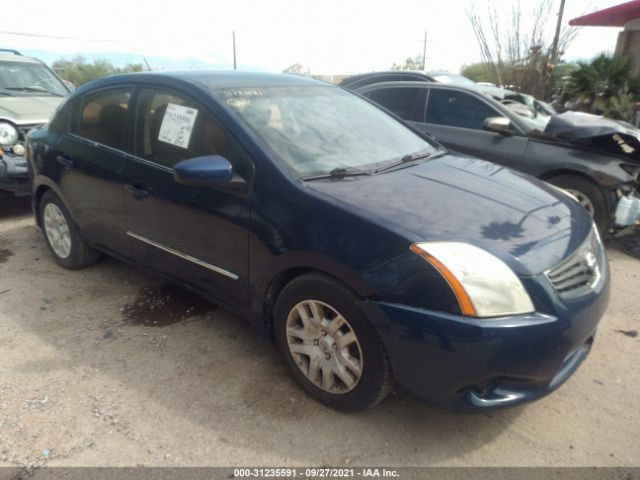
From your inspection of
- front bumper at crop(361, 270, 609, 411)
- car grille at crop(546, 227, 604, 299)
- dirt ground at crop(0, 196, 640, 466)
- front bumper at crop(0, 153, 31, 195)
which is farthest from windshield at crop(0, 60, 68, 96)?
car grille at crop(546, 227, 604, 299)

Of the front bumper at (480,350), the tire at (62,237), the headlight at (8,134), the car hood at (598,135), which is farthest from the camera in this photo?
the headlight at (8,134)

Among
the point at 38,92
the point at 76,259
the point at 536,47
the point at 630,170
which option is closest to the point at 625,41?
the point at 536,47

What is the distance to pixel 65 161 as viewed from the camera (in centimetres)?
383

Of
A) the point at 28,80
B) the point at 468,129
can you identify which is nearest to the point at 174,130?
the point at 468,129

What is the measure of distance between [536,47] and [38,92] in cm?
1379

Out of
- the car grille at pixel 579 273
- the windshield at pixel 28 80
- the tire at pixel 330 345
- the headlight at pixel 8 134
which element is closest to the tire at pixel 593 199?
the car grille at pixel 579 273

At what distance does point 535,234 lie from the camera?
7.75 ft

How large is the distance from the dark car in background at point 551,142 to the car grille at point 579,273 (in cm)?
252

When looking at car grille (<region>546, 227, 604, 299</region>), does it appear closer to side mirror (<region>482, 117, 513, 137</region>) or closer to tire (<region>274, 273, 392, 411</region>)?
tire (<region>274, 273, 392, 411</region>)

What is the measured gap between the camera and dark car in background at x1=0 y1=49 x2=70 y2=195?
545 centimetres

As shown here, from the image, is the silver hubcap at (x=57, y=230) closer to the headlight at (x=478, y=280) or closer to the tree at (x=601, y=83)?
the headlight at (x=478, y=280)

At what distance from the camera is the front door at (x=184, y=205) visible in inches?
108

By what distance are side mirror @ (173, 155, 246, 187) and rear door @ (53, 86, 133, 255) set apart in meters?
0.93

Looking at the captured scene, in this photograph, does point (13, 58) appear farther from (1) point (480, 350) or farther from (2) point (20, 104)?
(1) point (480, 350)
